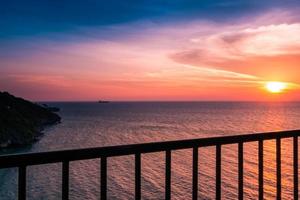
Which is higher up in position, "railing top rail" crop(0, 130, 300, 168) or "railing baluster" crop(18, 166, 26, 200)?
"railing top rail" crop(0, 130, 300, 168)

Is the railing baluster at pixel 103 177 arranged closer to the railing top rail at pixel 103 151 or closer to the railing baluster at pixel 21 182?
the railing top rail at pixel 103 151

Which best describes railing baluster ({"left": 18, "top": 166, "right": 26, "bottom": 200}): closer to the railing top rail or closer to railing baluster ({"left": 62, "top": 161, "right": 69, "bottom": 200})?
the railing top rail

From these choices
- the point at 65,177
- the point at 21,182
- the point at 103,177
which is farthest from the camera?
the point at 103,177

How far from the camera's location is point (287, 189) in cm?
2220

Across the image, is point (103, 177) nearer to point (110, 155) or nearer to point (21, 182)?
point (110, 155)

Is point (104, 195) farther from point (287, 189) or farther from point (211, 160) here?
point (211, 160)

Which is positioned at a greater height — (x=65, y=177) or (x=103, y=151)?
(x=103, y=151)

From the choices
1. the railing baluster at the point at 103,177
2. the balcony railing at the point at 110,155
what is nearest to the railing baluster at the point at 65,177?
the balcony railing at the point at 110,155

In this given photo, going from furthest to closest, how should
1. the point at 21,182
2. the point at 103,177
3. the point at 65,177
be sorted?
the point at 103,177 → the point at 65,177 → the point at 21,182

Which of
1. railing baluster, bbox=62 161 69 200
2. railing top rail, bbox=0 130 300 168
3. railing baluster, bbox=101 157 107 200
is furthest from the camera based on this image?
railing baluster, bbox=101 157 107 200

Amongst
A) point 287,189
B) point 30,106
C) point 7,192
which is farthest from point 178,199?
point 30,106

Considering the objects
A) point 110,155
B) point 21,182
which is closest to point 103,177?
point 110,155

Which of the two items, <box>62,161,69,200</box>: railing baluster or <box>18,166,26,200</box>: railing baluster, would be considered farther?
<box>62,161,69,200</box>: railing baluster

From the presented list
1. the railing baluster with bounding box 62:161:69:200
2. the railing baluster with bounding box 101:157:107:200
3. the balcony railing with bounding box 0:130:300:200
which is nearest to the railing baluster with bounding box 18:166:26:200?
the balcony railing with bounding box 0:130:300:200
